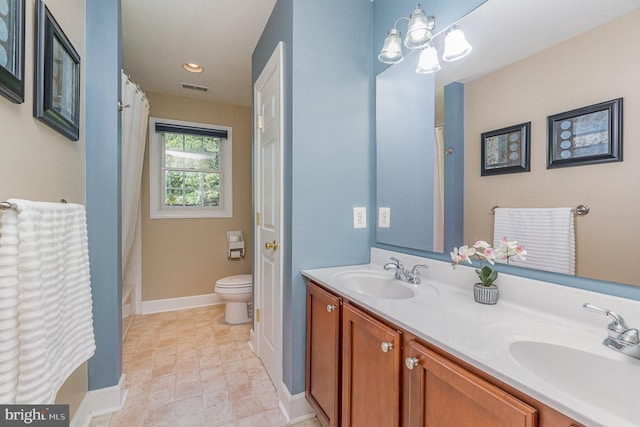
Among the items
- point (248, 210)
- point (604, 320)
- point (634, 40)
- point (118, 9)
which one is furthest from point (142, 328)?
point (634, 40)

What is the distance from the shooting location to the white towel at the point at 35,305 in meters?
0.75

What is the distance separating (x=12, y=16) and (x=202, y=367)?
2152mm

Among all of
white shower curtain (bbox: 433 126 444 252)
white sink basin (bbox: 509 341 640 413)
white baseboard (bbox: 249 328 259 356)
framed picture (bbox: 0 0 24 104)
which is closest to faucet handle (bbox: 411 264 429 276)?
white shower curtain (bbox: 433 126 444 252)

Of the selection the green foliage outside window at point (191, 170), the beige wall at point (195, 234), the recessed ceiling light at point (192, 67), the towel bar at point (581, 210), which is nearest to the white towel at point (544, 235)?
the towel bar at point (581, 210)

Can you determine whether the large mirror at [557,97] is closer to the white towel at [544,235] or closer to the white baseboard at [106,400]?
the white towel at [544,235]

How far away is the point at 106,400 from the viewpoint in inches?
64.1

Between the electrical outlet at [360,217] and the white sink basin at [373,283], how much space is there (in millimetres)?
312

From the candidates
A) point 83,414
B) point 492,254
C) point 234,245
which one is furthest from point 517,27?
point 234,245

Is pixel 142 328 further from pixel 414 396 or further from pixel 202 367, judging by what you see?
pixel 414 396

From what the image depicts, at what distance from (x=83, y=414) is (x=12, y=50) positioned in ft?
5.70

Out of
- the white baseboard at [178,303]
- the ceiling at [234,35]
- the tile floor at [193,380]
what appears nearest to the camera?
the ceiling at [234,35]

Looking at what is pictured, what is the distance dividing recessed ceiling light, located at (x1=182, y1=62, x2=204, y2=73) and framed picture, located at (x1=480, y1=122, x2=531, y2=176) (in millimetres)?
2581

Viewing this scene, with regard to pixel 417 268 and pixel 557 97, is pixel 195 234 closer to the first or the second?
pixel 417 268

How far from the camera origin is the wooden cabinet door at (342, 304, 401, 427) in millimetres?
905
